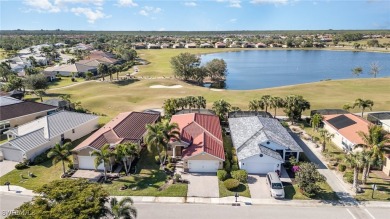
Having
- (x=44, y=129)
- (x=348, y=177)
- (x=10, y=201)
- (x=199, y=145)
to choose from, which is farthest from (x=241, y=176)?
(x=44, y=129)

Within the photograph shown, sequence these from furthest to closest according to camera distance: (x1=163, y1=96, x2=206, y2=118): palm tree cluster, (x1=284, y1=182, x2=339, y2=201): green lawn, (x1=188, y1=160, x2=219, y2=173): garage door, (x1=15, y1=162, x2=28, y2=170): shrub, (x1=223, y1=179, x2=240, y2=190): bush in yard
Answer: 1. (x1=163, y1=96, x2=206, y2=118): palm tree cluster
2. (x1=15, y1=162, x2=28, y2=170): shrub
3. (x1=188, y1=160, x2=219, y2=173): garage door
4. (x1=223, y1=179, x2=240, y2=190): bush in yard
5. (x1=284, y1=182, x2=339, y2=201): green lawn

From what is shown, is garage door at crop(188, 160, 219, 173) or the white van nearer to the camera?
the white van

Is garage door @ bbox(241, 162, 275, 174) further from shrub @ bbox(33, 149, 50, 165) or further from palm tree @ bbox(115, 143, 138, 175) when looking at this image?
shrub @ bbox(33, 149, 50, 165)

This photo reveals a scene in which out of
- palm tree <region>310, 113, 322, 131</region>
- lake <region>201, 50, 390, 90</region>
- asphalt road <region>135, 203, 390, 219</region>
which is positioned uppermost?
lake <region>201, 50, 390, 90</region>

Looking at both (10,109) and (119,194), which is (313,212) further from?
(10,109)

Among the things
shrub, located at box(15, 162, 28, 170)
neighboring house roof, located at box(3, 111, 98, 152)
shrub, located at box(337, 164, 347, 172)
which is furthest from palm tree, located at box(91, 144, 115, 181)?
shrub, located at box(337, 164, 347, 172)

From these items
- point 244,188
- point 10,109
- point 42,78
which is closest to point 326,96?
point 244,188
